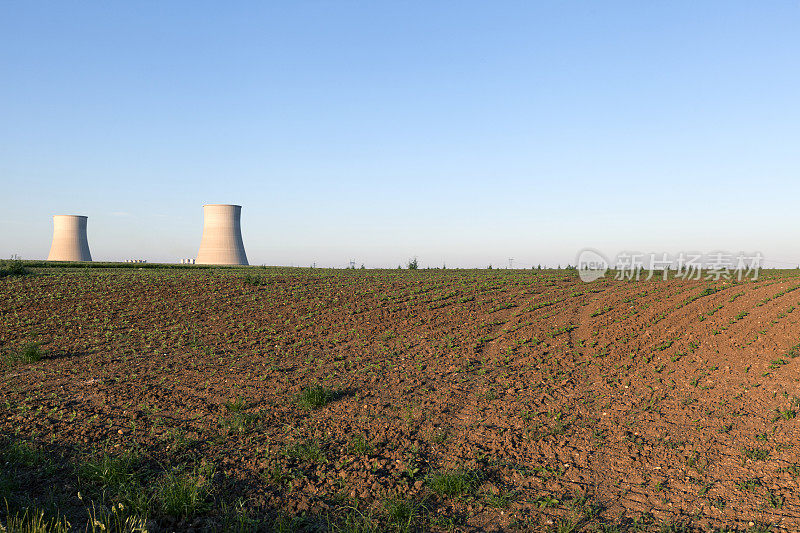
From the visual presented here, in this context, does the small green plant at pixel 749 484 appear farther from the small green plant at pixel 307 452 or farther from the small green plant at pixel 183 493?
the small green plant at pixel 183 493

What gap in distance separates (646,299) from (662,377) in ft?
17.0

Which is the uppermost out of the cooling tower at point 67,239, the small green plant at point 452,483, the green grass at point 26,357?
the cooling tower at point 67,239

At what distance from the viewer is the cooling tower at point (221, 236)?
30.3 meters

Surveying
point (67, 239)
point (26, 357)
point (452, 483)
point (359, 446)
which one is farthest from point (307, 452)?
point (67, 239)

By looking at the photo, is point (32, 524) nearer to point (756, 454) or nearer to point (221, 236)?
point (756, 454)

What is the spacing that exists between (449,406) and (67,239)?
35278 millimetres

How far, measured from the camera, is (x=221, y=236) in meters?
30.5

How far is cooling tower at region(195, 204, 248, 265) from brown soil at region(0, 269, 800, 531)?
18286mm

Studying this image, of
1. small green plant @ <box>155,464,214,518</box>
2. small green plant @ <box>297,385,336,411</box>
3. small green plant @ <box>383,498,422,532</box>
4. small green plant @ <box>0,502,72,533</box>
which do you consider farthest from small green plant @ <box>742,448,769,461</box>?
small green plant @ <box>0,502,72,533</box>

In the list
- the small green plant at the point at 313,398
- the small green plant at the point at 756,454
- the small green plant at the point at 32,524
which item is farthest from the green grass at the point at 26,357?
the small green plant at the point at 756,454

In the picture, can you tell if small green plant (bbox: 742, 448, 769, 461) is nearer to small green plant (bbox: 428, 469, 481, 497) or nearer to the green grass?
small green plant (bbox: 428, 469, 481, 497)

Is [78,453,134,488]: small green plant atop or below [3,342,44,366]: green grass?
below

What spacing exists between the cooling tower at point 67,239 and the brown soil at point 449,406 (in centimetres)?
2502

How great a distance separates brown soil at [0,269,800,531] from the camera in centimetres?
464
